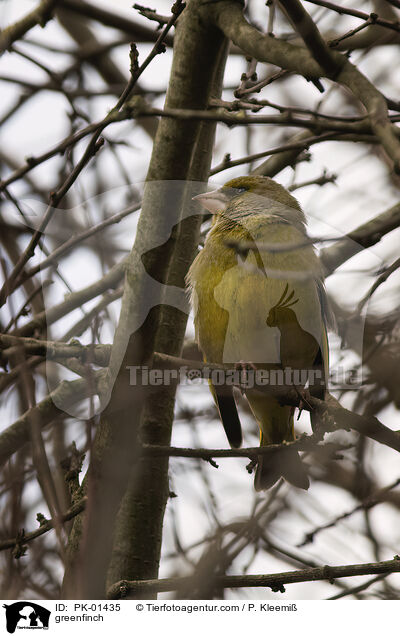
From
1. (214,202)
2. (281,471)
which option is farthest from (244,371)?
(214,202)

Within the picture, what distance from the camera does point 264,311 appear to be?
308cm

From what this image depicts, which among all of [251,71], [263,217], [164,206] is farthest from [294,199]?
[164,206]

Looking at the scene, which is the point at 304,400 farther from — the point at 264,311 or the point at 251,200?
the point at 251,200

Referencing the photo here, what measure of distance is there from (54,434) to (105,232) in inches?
40.0

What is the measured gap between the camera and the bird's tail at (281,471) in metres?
3.00

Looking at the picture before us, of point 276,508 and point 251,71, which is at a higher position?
point 251,71

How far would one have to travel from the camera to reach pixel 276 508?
9.62ft

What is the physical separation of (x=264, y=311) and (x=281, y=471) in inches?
29.3
